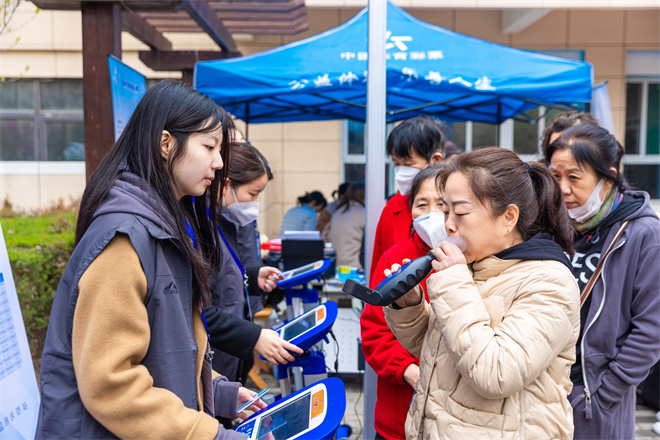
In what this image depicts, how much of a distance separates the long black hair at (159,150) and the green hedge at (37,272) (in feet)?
7.94

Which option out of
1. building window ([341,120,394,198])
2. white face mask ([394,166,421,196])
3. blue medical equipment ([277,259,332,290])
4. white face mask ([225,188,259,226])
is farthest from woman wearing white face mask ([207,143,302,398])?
building window ([341,120,394,198])

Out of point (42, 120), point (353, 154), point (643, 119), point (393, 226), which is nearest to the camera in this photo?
Result: point (393, 226)

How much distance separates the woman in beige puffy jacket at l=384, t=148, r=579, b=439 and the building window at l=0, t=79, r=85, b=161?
8421 millimetres

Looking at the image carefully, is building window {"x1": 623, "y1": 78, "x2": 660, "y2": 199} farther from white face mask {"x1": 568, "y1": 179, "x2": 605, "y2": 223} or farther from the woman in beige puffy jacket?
the woman in beige puffy jacket

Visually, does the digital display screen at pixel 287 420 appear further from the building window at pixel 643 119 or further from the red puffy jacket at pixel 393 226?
the building window at pixel 643 119

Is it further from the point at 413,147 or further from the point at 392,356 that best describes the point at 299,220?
the point at 392,356

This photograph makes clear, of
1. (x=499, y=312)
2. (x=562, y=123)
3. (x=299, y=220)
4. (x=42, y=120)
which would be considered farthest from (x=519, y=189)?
(x=42, y=120)

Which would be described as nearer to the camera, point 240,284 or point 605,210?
point 605,210

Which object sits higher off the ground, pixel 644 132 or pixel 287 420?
pixel 644 132

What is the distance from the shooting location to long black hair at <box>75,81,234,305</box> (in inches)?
49.6

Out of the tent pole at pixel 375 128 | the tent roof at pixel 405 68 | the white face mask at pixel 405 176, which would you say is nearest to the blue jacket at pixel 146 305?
the tent pole at pixel 375 128

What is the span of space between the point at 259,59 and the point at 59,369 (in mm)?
3724

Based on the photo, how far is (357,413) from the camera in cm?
412

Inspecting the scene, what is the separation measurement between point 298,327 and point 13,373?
102 centimetres
